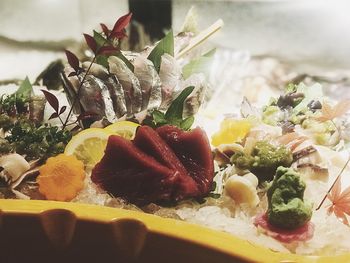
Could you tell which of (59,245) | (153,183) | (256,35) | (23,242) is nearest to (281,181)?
(153,183)

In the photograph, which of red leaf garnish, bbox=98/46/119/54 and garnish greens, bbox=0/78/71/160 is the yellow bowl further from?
red leaf garnish, bbox=98/46/119/54

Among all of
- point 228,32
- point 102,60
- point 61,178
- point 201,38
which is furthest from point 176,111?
point 228,32

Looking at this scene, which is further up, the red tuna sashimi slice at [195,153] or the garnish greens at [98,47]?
the garnish greens at [98,47]

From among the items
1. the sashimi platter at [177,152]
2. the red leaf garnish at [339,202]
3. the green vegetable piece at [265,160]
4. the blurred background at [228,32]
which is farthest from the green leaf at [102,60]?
the red leaf garnish at [339,202]

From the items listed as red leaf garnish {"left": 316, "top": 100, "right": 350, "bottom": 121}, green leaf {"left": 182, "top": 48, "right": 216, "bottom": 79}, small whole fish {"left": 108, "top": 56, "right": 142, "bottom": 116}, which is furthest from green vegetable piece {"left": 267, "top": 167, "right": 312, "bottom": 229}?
green leaf {"left": 182, "top": 48, "right": 216, "bottom": 79}

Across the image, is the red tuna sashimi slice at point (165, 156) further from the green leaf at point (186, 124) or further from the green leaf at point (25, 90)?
the green leaf at point (25, 90)

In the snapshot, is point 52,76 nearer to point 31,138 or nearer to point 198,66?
point 198,66

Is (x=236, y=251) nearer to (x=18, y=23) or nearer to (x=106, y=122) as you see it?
(x=106, y=122)
